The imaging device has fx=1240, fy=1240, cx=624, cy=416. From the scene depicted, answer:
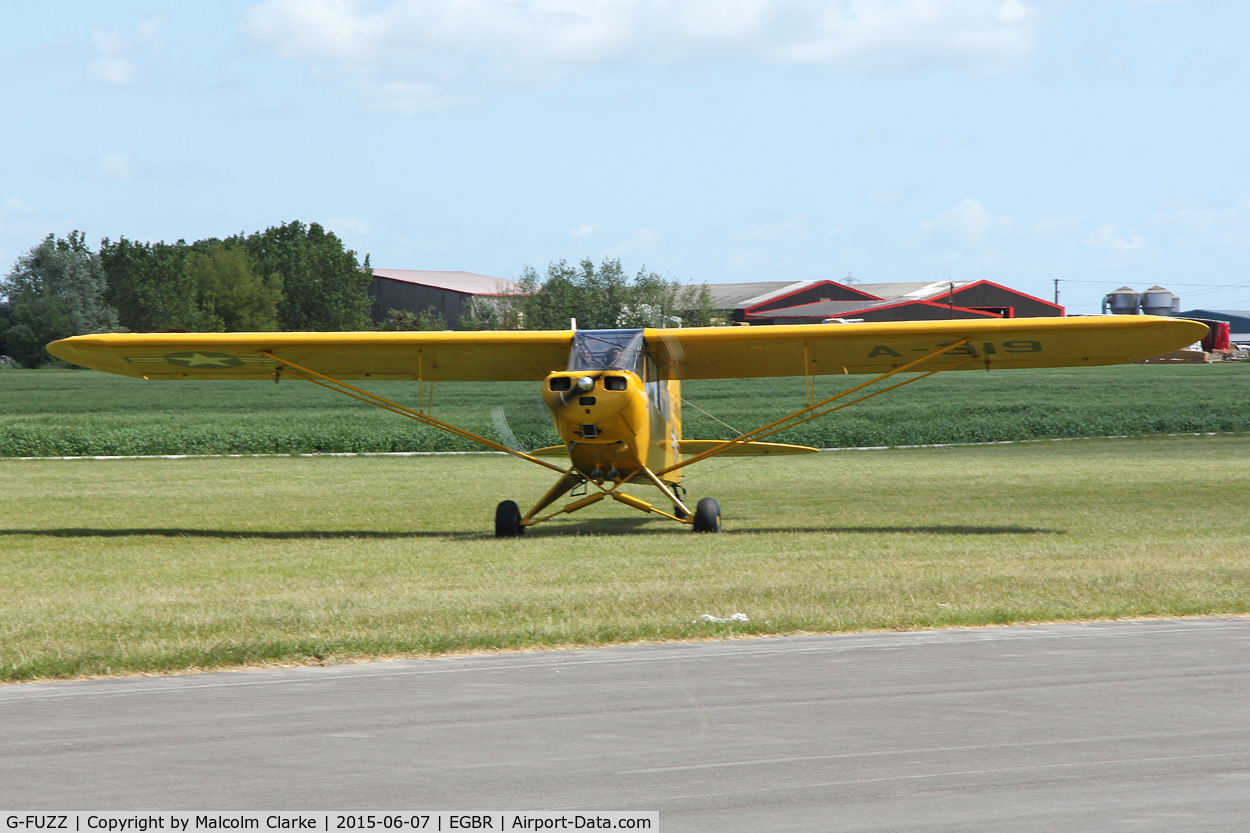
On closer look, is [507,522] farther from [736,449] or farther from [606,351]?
[736,449]

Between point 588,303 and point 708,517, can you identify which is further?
point 588,303

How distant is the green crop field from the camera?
35.5m

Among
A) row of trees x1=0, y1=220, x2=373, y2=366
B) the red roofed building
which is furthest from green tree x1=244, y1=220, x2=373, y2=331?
the red roofed building

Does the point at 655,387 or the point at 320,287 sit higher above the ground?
the point at 320,287

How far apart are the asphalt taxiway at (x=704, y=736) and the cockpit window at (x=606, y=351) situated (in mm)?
7045

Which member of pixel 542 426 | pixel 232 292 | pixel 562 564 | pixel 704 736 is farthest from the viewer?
pixel 232 292

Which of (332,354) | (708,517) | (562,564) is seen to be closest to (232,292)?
(332,354)

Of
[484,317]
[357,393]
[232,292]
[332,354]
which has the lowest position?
[357,393]

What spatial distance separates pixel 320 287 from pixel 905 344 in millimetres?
95816

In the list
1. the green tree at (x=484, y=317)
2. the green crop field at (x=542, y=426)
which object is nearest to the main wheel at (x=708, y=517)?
the green crop field at (x=542, y=426)

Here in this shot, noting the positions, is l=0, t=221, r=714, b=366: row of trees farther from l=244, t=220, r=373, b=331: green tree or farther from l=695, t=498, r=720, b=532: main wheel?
l=695, t=498, r=720, b=532: main wheel

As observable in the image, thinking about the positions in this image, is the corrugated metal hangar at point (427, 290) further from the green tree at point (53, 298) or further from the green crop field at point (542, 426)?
the green crop field at point (542, 426)

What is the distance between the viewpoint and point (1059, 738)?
529 cm

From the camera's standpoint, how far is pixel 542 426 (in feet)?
80.3
